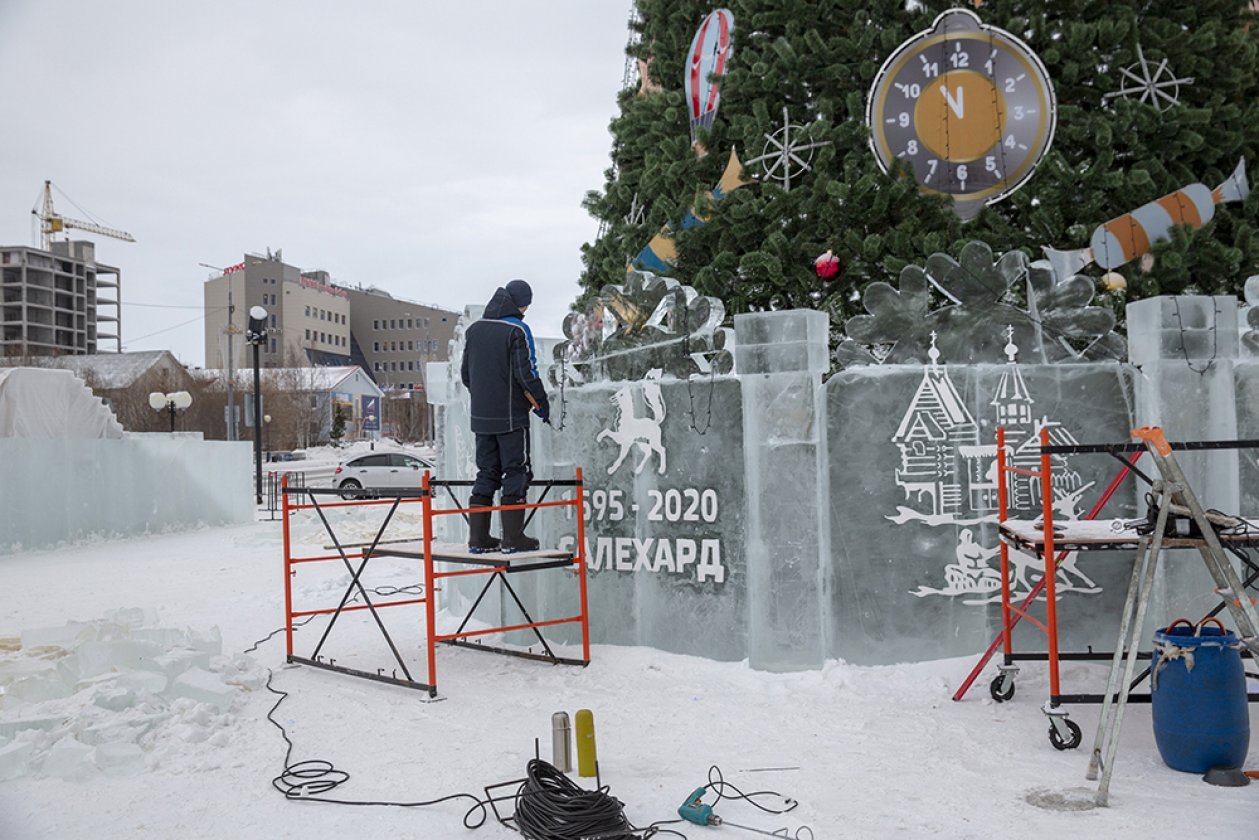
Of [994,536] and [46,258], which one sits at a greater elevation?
[46,258]

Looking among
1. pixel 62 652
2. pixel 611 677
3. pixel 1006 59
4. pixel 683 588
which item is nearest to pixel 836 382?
pixel 683 588

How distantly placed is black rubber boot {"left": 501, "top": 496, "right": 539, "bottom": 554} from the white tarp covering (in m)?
16.4

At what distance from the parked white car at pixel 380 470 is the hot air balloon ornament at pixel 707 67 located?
59.8 ft

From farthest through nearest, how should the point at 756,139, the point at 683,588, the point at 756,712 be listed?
1. the point at 756,139
2. the point at 683,588
3. the point at 756,712

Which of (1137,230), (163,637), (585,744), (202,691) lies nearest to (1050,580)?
(585,744)

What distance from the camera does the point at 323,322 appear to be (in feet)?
320

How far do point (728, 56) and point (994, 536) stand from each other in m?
5.73

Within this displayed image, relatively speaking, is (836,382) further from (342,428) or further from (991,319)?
(342,428)

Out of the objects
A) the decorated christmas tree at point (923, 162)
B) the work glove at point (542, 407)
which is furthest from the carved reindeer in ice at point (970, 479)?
the work glove at point (542, 407)

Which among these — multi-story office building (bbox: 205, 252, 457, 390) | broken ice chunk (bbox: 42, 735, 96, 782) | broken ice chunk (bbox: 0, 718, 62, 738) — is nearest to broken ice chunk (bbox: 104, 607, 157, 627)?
broken ice chunk (bbox: 0, 718, 62, 738)

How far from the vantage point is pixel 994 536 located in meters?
6.65

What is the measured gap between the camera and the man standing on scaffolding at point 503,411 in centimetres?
708

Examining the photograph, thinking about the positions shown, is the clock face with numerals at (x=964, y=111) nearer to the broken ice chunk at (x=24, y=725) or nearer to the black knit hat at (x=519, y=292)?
the black knit hat at (x=519, y=292)

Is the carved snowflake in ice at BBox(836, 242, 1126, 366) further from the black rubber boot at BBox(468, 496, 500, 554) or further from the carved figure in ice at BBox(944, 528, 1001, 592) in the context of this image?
the black rubber boot at BBox(468, 496, 500, 554)
